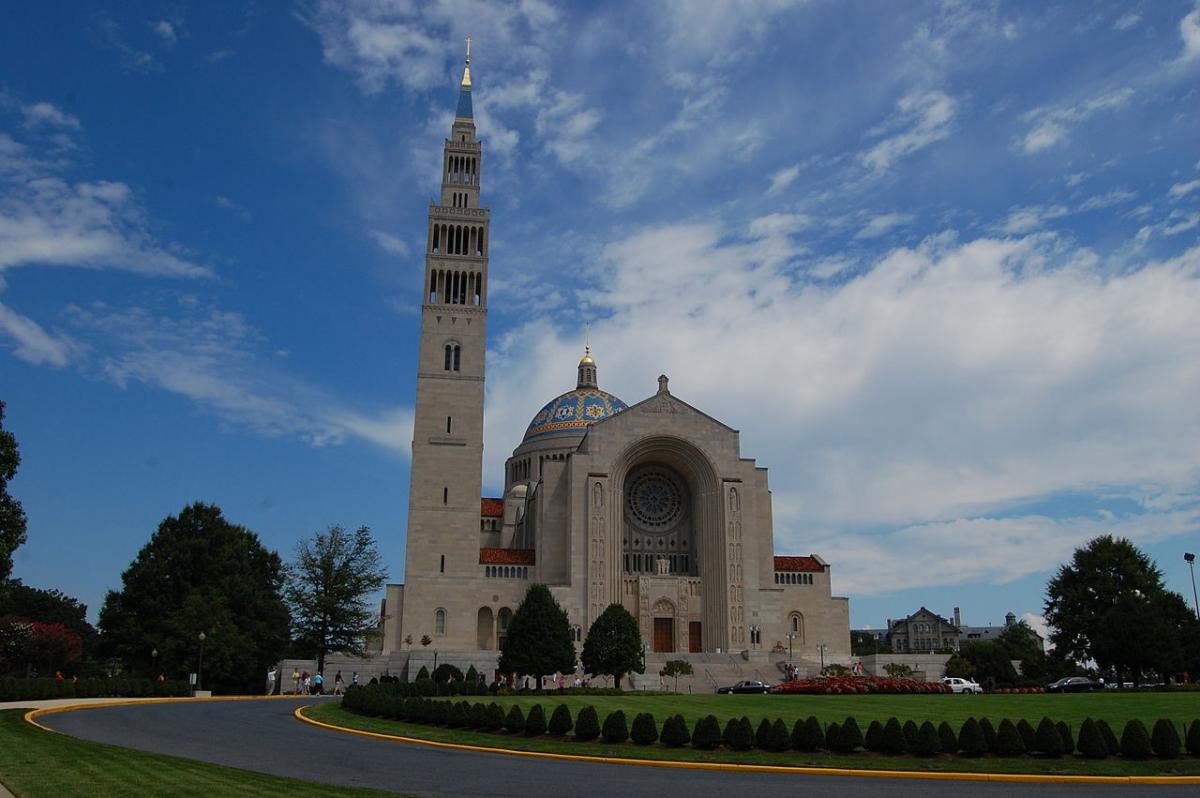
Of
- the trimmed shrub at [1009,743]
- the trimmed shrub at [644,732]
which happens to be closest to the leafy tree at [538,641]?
the trimmed shrub at [644,732]

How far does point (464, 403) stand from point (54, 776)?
5580cm

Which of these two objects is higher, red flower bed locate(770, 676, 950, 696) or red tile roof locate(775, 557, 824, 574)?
red tile roof locate(775, 557, 824, 574)

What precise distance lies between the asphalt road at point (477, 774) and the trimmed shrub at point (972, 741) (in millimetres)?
2572

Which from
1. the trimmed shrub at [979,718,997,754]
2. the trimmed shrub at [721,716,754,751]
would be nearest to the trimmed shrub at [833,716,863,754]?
the trimmed shrub at [721,716,754,751]

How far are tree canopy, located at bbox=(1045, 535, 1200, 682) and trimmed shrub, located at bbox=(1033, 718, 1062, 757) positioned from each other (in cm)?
4414

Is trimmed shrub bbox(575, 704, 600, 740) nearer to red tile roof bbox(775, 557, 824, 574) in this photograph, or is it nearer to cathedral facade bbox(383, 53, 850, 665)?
cathedral facade bbox(383, 53, 850, 665)

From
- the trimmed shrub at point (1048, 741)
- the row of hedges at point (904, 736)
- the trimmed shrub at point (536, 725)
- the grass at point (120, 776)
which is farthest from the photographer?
the trimmed shrub at point (536, 725)

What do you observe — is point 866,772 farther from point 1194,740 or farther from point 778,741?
point 1194,740

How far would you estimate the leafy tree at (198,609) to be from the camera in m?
56.4

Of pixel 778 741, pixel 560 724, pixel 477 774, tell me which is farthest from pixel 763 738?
pixel 477 774

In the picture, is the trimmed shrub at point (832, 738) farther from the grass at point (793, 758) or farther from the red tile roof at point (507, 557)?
the red tile roof at point (507, 557)

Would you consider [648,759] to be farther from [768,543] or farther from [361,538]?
[768,543]

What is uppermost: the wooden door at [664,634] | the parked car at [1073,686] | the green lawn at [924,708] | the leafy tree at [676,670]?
the wooden door at [664,634]

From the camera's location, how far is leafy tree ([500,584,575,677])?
1871 inches
